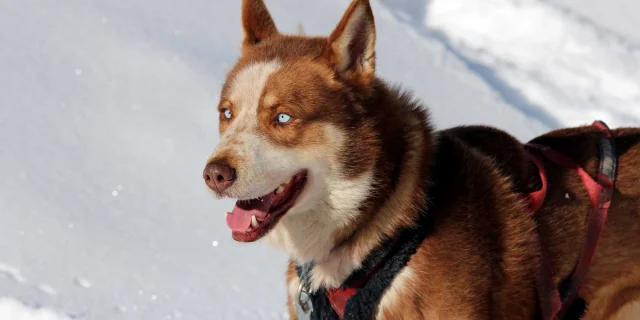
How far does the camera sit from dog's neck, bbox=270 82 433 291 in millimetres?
2168

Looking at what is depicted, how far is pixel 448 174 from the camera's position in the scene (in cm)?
228

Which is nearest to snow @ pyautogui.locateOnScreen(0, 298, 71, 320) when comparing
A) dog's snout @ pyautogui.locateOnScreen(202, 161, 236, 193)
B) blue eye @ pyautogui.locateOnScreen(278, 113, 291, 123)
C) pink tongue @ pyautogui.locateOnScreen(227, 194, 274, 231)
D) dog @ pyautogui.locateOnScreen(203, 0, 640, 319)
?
dog @ pyautogui.locateOnScreen(203, 0, 640, 319)

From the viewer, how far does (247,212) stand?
2184mm

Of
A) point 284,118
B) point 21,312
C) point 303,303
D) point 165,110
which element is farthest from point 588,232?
point 165,110

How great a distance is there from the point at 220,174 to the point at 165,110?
399 centimetres

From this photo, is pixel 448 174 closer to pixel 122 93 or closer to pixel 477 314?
pixel 477 314

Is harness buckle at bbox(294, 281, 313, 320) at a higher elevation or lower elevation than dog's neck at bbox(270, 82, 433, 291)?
lower

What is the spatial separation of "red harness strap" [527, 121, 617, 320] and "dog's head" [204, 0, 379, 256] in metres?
0.73

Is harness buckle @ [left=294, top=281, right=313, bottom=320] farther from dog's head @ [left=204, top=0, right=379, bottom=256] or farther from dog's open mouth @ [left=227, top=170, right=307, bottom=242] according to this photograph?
dog's open mouth @ [left=227, top=170, right=307, bottom=242]

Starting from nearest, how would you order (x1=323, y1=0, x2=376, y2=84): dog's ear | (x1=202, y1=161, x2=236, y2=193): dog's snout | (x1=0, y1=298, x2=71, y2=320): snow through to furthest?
1. (x1=202, y1=161, x2=236, y2=193): dog's snout
2. (x1=323, y1=0, x2=376, y2=84): dog's ear
3. (x1=0, y1=298, x2=71, y2=320): snow

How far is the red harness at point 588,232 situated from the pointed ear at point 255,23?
114cm

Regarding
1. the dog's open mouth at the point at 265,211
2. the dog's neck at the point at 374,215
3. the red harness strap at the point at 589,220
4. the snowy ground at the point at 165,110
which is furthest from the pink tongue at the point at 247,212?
the snowy ground at the point at 165,110

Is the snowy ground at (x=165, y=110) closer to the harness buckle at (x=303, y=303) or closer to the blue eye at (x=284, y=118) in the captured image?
the harness buckle at (x=303, y=303)

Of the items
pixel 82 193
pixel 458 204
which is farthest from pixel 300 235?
pixel 82 193
